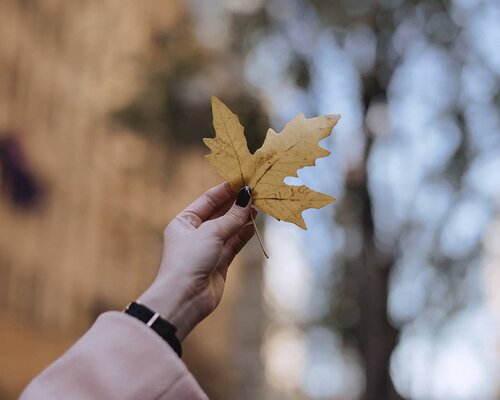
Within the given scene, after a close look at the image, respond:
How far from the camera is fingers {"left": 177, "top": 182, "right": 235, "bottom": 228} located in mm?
1640

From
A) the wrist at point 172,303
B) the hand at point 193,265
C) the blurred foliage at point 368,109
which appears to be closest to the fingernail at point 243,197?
the hand at point 193,265

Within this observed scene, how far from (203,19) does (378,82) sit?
305 centimetres

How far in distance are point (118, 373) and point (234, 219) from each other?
410 millimetres

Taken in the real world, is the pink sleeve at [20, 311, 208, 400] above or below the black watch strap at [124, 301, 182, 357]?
below

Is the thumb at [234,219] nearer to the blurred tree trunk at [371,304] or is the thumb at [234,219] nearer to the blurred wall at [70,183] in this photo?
the blurred tree trunk at [371,304]

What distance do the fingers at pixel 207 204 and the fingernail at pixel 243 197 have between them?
49 millimetres

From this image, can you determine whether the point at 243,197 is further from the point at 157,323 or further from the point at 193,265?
the point at 157,323

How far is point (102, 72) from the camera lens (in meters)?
19.7

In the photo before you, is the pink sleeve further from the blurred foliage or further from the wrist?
the blurred foliage

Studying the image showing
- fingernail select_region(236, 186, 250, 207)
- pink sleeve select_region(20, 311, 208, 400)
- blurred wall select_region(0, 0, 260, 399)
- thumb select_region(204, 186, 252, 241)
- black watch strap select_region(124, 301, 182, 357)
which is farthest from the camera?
blurred wall select_region(0, 0, 260, 399)

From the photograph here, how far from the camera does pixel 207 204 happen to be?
1693mm

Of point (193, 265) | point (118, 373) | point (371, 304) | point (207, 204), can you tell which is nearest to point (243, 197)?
point (207, 204)

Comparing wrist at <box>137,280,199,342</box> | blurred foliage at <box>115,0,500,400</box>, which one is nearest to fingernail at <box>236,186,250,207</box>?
wrist at <box>137,280,199,342</box>

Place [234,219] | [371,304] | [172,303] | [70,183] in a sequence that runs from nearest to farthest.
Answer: [172,303] → [234,219] → [371,304] → [70,183]
